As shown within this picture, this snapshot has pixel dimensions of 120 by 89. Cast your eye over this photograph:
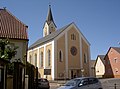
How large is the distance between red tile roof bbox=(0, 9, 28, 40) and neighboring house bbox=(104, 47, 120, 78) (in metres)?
41.0

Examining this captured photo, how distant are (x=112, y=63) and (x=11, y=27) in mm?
44350

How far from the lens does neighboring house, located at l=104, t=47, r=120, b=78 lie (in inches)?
2849

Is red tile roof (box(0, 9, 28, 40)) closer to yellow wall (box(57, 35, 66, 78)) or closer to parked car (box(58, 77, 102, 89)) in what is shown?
parked car (box(58, 77, 102, 89))

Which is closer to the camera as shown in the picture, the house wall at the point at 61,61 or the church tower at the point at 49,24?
the house wall at the point at 61,61

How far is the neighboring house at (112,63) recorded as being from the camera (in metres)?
72.4

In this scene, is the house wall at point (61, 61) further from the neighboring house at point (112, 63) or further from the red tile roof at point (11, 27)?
the red tile roof at point (11, 27)

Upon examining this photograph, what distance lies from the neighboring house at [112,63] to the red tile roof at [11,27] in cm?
4101

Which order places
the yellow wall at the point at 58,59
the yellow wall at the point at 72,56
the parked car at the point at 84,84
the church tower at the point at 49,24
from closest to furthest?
the parked car at the point at 84,84 → the yellow wall at the point at 58,59 → the yellow wall at the point at 72,56 → the church tower at the point at 49,24

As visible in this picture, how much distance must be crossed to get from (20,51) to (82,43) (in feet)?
126

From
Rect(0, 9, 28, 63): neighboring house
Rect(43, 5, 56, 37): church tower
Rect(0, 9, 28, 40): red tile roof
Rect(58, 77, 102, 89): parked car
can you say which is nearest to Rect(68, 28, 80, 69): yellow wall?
Rect(43, 5, 56, 37): church tower

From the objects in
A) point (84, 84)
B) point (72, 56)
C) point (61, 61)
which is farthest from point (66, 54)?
point (84, 84)

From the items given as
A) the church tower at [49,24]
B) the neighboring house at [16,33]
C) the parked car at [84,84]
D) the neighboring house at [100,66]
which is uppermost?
the church tower at [49,24]

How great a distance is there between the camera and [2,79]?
15.2 metres

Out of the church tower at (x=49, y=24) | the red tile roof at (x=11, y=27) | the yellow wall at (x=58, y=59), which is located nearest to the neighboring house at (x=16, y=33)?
the red tile roof at (x=11, y=27)
